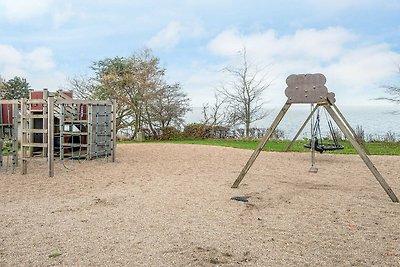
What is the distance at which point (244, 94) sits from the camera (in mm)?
21562

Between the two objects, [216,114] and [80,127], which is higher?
[216,114]

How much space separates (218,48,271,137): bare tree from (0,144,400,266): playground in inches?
543

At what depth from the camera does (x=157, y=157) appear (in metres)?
10.4

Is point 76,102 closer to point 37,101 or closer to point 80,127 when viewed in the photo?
point 37,101

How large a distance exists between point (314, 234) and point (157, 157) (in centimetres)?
722

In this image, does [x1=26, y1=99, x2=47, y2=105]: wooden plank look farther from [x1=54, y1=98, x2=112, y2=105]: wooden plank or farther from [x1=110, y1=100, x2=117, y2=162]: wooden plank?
[x1=110, y1=100, x2=117, y2=162]: wooden plank

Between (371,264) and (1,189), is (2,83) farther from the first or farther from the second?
(371,264)

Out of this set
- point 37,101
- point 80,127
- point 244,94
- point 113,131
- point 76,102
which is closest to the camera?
point 37,101

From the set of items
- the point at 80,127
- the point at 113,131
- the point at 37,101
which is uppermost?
the point at 37,101

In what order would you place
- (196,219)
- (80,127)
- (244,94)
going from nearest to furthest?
(196,219) → (80,127) → (244,94)

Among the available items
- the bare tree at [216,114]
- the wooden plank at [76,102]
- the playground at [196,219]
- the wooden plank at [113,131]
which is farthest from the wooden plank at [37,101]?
the bare tree at [216,114]

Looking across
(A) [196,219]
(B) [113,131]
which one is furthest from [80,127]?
(A) [196,219]

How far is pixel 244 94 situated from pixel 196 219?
1795 cm

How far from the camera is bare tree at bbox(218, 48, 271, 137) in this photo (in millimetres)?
21312
